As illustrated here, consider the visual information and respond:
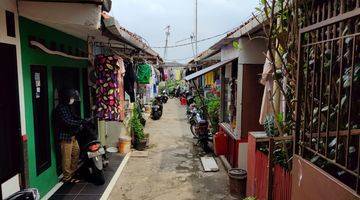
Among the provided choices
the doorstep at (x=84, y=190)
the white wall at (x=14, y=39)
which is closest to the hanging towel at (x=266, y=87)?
the doorstep at (x=84, y=190)

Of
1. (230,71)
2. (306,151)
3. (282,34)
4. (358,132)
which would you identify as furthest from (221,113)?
(358,132)

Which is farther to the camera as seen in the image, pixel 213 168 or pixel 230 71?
pixel 230 71

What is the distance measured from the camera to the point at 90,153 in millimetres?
6578

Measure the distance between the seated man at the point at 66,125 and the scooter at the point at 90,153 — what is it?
0.21 meters

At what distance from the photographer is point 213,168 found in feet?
27.0

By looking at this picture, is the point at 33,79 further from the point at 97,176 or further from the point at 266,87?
the point at 266,87

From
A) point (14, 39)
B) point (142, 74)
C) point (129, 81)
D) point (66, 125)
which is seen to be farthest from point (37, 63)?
point (142, 74)

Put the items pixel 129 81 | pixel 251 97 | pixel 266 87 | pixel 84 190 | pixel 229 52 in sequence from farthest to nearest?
1. pixel 129 81
2. pixel 229 52
3. pixel 251 97
4. pixel 84 190
5. pixel 266 87

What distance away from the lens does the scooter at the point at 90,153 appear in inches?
261

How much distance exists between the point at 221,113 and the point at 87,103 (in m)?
4.47

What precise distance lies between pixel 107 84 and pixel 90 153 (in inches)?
69.2

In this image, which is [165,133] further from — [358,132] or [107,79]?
[358,132]

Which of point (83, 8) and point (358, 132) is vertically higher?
point (83, 8)

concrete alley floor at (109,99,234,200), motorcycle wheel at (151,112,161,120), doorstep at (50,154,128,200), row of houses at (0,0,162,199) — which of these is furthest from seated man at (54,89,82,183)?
motorcycle wheel at (151,112,161,120)
